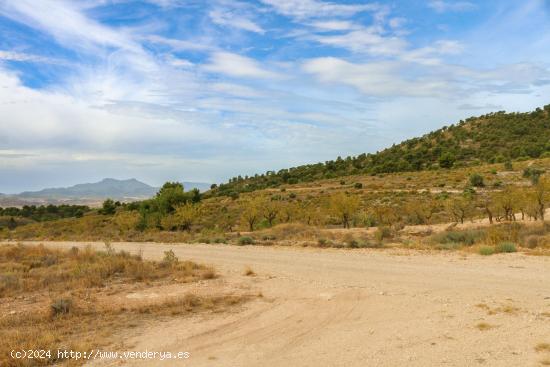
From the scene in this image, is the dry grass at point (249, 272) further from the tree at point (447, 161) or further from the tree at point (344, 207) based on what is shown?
the tree at point (447, 161)

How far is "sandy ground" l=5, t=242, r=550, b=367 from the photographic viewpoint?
7738mm

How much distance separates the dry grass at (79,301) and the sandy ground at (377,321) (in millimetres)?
862

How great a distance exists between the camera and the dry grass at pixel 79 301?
9203 mm

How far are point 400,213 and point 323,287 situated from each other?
26282 millimetres

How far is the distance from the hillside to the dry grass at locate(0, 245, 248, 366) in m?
63.8

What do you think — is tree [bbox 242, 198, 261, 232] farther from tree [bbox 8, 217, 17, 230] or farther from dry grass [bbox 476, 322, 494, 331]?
tree [bbox 8, 217, 17, 230]

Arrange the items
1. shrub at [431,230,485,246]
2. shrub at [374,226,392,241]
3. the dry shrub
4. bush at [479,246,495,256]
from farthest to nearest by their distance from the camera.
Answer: the dry shrub < shrub at [374,226,392,241] < shrub at [431,230,485,246] < bush at [479,246,495,256]

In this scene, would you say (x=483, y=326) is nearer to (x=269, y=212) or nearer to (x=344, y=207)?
(x=344, y=207)

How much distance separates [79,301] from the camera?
1255 cm

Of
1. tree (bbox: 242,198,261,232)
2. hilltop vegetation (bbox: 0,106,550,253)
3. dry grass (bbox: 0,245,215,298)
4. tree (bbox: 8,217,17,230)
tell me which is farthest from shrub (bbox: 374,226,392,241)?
tree (bbox: 8,217,17,230)

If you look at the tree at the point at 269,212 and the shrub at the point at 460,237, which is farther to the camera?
the tree at the point at 269,212

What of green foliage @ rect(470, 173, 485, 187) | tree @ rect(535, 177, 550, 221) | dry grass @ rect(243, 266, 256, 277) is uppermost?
green foliage @ rect(470, 173, 485, 187)

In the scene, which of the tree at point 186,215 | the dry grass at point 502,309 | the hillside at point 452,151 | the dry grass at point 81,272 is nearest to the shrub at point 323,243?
the dry grass at point 81,272

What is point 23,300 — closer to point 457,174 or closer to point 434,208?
point 434,208
